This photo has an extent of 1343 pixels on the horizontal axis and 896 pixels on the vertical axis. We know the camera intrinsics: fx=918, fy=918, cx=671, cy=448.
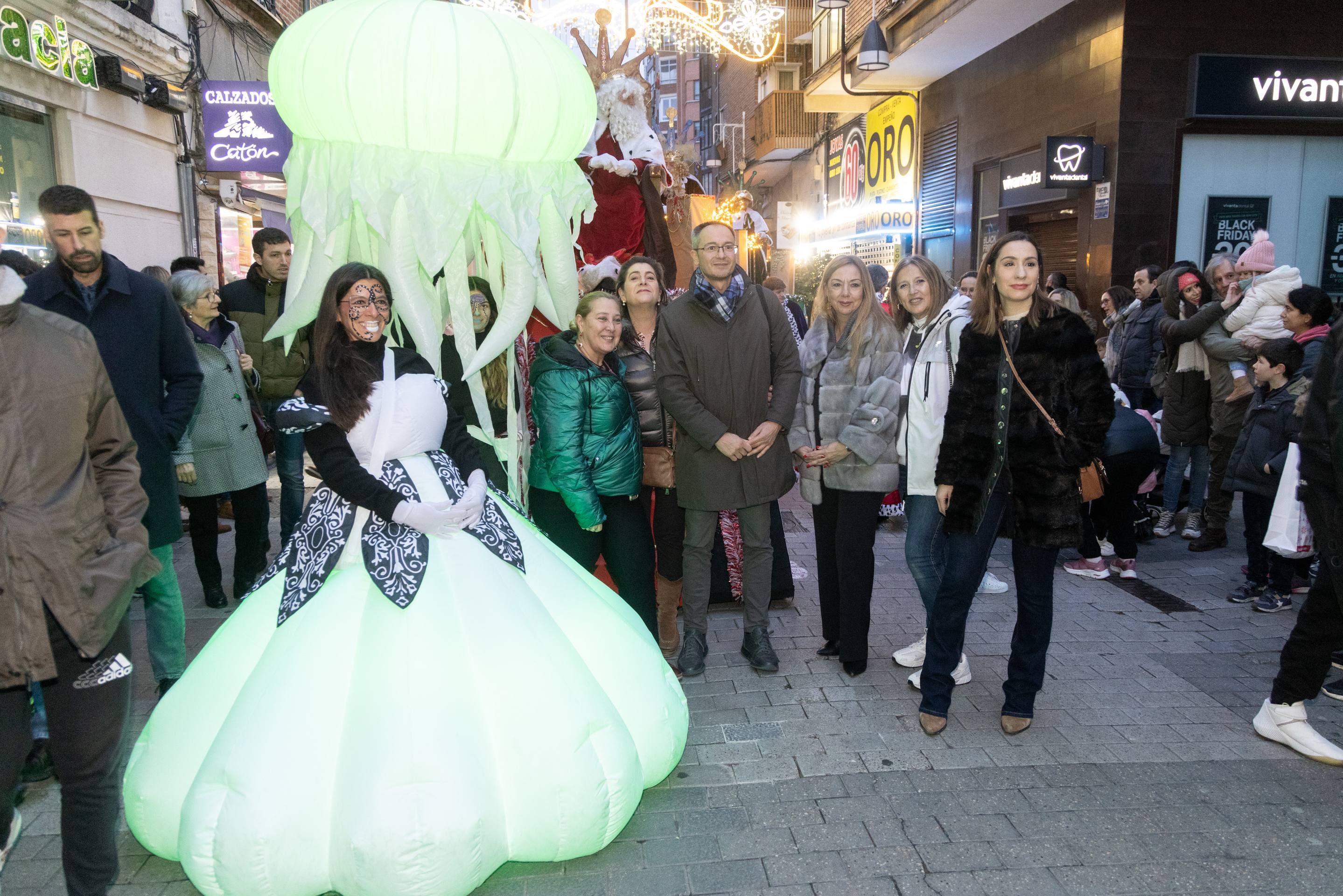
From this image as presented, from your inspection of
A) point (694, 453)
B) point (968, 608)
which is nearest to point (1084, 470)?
point (968, 608)

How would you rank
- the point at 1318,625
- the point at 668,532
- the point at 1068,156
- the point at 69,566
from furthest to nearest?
the point at 1068,156, the point at 668,532, the point at 1318,625, the point at 69,566

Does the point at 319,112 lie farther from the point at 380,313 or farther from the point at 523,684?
the point at 523,684

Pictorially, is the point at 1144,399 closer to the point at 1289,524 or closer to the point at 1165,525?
the point at 1165,525

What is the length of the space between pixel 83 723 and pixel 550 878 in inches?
55.4

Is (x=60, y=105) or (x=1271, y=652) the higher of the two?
(x=60, y=105)

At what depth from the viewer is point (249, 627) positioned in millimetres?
2926

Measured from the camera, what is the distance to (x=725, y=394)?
4.30 m

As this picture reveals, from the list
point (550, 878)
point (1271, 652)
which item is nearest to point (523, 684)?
point (550, 878)

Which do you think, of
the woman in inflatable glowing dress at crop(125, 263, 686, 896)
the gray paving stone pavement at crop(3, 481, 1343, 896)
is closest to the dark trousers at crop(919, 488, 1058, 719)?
the gray paving stone pavement at crop(3, 481, 1343, 896)

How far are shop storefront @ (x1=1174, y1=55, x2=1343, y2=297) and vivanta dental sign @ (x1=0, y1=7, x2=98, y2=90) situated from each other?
1130 centimetres

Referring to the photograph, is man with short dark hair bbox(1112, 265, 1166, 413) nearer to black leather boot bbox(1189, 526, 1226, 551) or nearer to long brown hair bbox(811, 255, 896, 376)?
black leather boot bbox(1189, 526, 1226, 551)

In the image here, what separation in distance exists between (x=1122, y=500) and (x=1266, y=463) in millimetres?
944

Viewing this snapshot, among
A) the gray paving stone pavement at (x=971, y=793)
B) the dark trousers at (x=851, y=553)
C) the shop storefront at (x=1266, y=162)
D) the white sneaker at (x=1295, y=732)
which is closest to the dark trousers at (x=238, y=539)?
the gray paving stone pavement at (x=971, y=793)

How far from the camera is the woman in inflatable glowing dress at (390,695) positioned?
2523 mm
